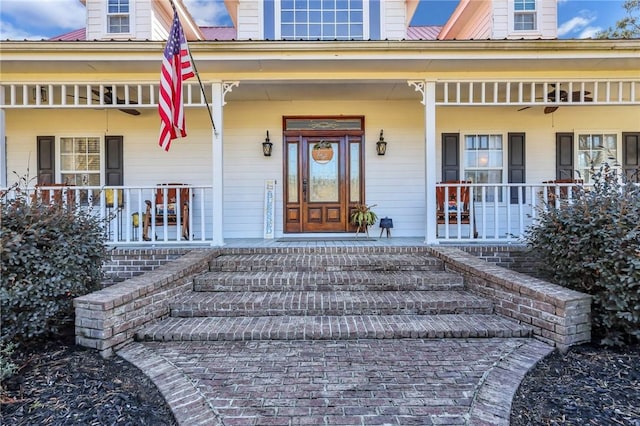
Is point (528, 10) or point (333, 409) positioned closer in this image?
point (333, 409)

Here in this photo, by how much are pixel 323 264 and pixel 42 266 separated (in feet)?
9.24

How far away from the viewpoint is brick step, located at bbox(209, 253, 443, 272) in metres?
4.66

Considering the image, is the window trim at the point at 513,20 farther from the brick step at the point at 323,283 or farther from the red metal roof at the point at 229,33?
the brick step at the point at 323,283

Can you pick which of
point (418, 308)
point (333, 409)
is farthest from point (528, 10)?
point (333, 409)

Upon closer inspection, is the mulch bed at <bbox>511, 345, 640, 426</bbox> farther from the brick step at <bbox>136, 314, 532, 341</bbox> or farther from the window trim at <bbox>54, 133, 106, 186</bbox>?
the window trim at <bbox>54, 133, 106, 186</bbox>

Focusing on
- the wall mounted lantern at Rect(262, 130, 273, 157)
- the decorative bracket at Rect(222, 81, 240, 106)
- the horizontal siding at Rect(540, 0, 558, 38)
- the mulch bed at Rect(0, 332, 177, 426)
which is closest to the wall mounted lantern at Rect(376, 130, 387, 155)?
the wall mounted lantern at Rect(262, 130, 273, 157)

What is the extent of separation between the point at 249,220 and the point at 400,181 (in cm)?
288

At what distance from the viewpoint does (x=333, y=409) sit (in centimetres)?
219

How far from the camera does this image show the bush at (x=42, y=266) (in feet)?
9.14

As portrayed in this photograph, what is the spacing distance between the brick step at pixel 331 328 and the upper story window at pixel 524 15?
601 cm

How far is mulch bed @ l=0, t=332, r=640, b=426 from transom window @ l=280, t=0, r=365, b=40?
596 cm

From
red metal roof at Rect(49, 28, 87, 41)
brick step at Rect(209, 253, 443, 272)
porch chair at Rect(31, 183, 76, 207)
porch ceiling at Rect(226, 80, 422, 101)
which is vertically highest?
red metal roof at Rect(49, 28, 87, 41)

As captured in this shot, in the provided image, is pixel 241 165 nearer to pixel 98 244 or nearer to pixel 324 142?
pixel 324 142

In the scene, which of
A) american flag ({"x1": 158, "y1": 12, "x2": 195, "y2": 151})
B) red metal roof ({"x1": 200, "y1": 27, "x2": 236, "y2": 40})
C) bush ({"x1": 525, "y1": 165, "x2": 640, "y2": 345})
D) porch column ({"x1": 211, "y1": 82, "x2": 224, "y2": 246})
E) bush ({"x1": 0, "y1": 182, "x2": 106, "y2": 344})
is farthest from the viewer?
red metal roof ({"x1": 200, "y1": 27, "x2": 236, "y2": 40})
